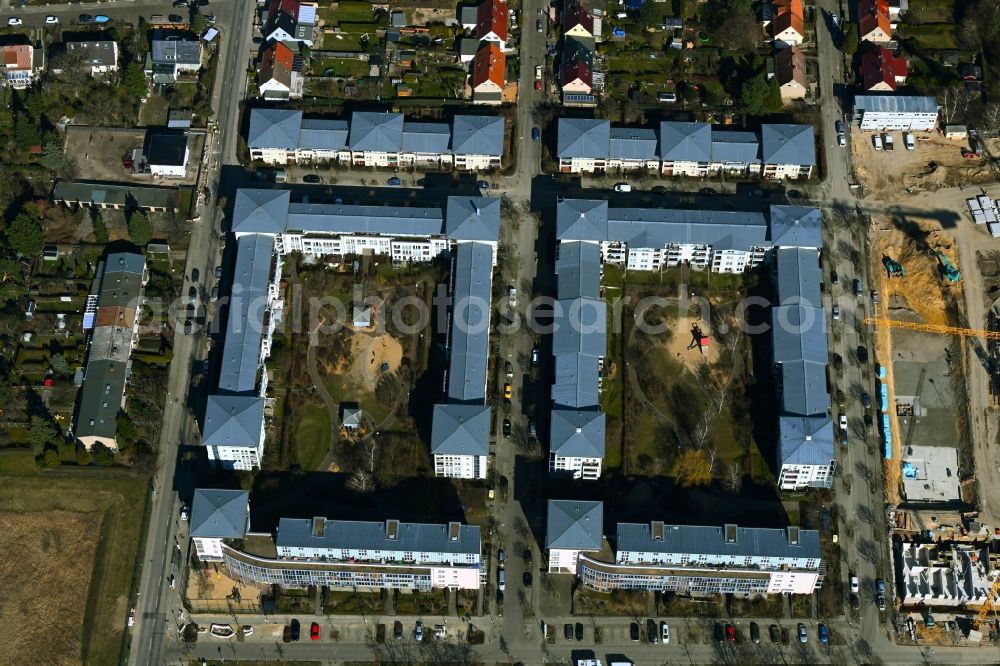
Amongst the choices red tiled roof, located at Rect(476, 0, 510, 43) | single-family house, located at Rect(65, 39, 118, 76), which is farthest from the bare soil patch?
red tiled roof, located at Rect(476, 0, 510, 43)

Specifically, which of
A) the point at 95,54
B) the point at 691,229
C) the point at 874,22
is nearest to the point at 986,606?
the point at 691,229

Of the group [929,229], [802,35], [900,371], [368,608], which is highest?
[802,35]

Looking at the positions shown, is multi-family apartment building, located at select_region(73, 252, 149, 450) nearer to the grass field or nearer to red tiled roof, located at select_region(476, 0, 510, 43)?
the grass field

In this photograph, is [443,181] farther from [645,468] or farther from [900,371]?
[900,371]

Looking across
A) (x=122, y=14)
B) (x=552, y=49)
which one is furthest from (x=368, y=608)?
(x=122, y=14)

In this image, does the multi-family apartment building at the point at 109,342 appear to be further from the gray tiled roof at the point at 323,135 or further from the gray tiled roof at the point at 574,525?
the gray tiled roof at the point at 574,525
